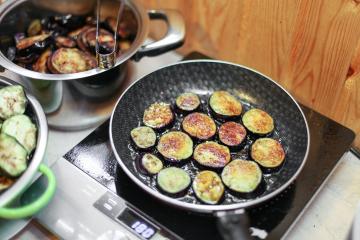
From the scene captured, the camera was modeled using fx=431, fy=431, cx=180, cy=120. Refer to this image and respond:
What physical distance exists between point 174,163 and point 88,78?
30cm

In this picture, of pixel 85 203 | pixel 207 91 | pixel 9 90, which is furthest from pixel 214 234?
pixel 9 90

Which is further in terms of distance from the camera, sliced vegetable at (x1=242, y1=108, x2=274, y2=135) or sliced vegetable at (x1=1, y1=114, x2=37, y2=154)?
sliced vegetable at (x1=242, y1=108, x2=274, y2=135)

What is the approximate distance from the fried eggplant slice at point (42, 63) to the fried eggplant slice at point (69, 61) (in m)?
0.02

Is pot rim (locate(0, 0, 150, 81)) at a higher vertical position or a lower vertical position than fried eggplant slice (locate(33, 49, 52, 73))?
higher

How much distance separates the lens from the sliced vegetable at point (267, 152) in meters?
1.00

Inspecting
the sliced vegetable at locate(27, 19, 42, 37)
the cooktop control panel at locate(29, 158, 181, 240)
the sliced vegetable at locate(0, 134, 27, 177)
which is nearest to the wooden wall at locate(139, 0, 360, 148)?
the sliced vegetable at locate(27, 19, 42, 37)

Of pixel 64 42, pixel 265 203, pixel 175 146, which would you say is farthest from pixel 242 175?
pixel 64 42

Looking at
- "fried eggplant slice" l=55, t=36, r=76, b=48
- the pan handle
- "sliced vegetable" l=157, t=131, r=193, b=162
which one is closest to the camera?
the pan handle

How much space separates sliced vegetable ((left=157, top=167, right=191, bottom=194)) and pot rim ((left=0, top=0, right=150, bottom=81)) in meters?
0.29

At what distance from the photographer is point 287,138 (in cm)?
107

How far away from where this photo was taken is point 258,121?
1.10m

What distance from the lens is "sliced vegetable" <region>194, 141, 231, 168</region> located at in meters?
1.00

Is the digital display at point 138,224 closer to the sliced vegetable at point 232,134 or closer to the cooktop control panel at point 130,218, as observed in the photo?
the cooktop control panel at point 130,218

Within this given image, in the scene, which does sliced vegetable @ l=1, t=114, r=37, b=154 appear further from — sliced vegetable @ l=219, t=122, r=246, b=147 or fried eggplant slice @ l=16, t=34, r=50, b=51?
sliced vegetable @ l=219, t=122, r=246, b=147
